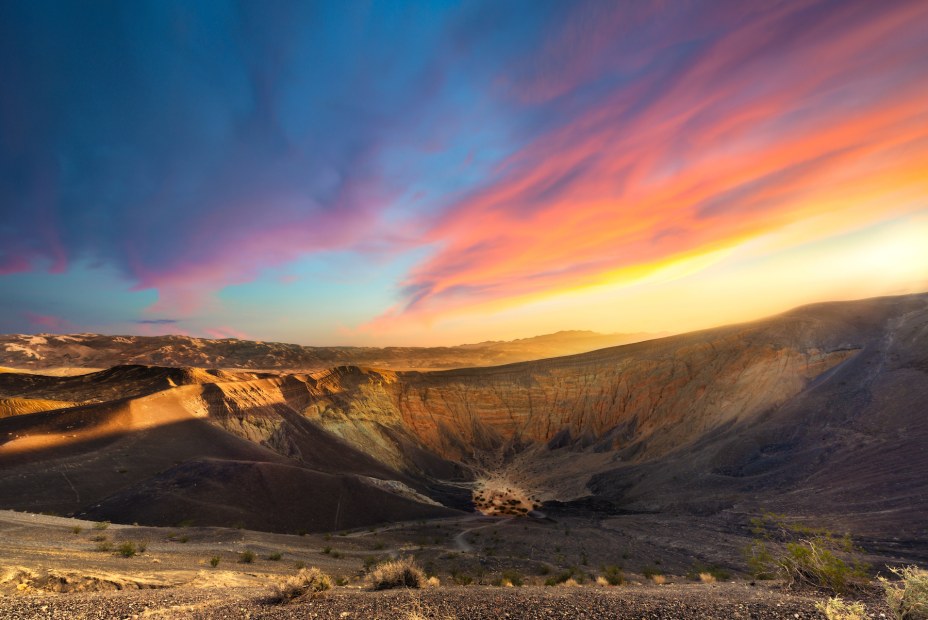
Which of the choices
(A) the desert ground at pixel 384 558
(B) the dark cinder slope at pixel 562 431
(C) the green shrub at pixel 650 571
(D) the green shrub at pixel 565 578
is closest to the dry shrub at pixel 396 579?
(A) the desert ground at pixel 384 558

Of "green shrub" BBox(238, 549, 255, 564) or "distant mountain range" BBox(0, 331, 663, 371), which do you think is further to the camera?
"distant mountain range" BBox(0, 331, 663, 371)

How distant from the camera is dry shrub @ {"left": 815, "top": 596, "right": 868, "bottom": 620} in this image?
573cm

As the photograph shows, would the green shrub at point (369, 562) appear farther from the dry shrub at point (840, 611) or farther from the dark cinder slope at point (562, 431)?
the dry shrub at point (840, 611)

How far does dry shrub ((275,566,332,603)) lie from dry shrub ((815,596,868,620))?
9045 mm

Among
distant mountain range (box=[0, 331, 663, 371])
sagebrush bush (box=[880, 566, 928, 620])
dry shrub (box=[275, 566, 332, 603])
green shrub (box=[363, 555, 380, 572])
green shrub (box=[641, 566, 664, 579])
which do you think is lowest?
green shrub (box=[641, 566, 664, 579])

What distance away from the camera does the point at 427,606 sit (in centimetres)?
834

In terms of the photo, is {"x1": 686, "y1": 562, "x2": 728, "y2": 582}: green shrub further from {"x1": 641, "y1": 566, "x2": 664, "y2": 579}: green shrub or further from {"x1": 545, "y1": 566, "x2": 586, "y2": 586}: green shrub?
{"x1": 545, "y1": 566, "x2": 586, "y2": 586}: green shrub

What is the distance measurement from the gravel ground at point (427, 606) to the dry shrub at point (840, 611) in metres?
0.27

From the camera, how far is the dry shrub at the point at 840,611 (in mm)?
5730

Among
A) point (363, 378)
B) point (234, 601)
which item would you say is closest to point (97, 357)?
point (363, 378)

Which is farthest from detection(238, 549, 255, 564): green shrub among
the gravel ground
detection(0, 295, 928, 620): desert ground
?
the gravel ground

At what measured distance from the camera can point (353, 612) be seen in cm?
796

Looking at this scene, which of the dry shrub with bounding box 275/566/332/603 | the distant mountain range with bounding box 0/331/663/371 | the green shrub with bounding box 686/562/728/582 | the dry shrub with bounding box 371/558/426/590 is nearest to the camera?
the dry shrub with bounding box 275/566/332/603

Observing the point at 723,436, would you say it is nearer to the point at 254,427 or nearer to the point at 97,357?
the point at 254,427
